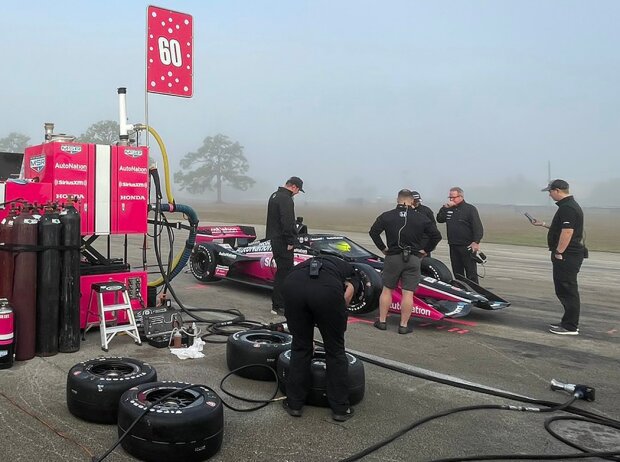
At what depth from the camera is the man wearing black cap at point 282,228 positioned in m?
7.24

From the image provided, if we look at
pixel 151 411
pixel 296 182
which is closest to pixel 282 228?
pixel 296 182

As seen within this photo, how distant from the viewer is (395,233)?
21.4ft

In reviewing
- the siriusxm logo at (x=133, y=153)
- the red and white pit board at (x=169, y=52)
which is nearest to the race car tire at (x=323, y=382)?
the siriusxm logo at (x=133, y=153)

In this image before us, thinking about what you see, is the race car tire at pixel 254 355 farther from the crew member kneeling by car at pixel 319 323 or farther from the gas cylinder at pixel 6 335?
the gas cylinder at pixel 6 335

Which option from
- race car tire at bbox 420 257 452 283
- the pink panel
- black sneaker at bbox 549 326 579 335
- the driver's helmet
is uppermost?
the pink panel

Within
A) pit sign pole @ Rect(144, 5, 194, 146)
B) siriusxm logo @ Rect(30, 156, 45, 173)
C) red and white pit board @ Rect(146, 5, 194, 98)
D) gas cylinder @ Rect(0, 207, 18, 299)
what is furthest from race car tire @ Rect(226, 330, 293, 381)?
red and white pit board @ Rect(146, 5, 194, 98)

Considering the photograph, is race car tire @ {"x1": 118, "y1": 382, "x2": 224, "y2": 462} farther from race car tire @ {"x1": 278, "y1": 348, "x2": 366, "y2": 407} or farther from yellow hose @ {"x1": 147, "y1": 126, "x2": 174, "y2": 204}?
yellow hose @ {"x1": 147, "y1": 126, "x2": 174, "y2": 204}

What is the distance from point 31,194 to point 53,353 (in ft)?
6.05

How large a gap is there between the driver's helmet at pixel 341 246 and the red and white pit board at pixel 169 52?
3142mm

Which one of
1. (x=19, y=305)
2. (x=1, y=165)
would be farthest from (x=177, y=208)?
(x=1, y=165)

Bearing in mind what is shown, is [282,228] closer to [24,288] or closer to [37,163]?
[37,163]

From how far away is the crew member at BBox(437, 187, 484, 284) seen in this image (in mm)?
8609

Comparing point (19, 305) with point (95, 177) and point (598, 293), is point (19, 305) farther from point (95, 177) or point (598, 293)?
point (598, 293)

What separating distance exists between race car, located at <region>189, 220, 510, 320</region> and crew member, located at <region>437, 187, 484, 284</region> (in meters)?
0.75
